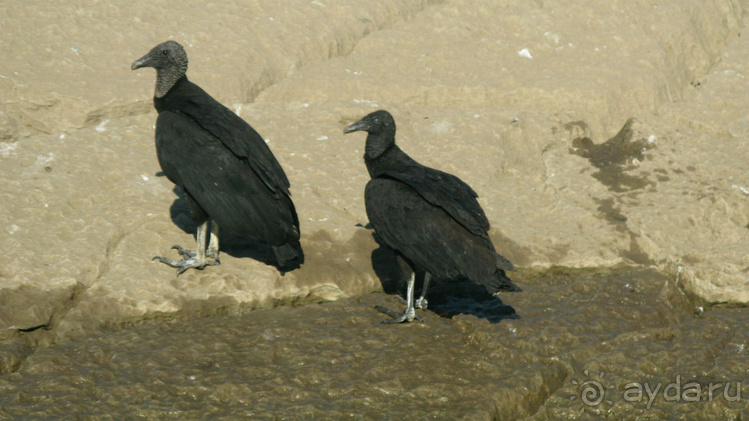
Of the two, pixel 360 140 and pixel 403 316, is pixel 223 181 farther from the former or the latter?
pixel 360 140

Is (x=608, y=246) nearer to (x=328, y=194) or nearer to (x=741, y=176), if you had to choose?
(x=741, y=176)

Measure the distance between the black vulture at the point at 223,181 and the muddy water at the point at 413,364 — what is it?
528mm

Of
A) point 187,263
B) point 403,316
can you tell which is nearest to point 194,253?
point 187,263

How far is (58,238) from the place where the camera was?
5332 mm

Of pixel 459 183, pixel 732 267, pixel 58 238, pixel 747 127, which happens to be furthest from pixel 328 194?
pixel 747 127

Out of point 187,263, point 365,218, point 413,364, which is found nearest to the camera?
point 413,364

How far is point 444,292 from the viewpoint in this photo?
221 inches

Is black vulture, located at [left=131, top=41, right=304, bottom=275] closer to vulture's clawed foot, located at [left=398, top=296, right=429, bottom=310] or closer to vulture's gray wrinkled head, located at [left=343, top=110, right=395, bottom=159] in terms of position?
vulture's gray wrinkled head, located at [left=343, top=110, right=395, bottom=159]

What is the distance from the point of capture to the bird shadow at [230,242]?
5.62m

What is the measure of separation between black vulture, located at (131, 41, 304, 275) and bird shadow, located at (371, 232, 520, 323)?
63 centimetres

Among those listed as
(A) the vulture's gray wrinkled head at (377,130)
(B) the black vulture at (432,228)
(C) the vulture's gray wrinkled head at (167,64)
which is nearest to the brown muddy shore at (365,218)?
(B) the black vulture at (432,228)

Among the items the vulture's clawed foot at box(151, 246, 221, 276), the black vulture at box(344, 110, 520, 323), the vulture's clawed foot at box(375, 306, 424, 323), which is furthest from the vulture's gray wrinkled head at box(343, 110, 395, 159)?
the vulture's clawed foot at box(151, 246, 221, 276)

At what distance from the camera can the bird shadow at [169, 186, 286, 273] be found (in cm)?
562

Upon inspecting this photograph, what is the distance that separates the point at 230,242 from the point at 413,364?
2.02 m
